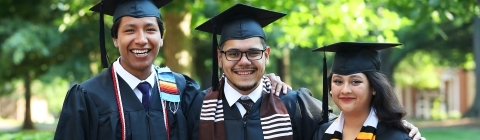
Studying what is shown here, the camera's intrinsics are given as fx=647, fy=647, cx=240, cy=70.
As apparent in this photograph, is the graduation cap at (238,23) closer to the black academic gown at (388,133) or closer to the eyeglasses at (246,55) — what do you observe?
the eyeglasses at (246,55)

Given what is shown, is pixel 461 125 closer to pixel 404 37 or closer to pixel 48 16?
pixel 404 37

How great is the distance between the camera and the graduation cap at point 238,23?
3914 mm

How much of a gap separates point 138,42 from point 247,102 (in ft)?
2.49

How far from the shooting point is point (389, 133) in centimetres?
351

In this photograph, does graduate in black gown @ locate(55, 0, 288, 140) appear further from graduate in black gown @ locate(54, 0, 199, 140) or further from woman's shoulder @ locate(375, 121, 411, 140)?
woman's shoulder @ locate(375, 121, 411, 140)

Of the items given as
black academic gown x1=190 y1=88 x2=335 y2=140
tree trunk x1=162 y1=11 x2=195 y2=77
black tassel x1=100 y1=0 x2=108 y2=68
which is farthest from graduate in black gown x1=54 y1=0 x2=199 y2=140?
tree trunk x1=162 y1=11 x2=195 y2=77

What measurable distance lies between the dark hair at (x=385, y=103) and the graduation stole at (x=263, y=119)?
1.86 feet

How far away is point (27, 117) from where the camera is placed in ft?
62.1

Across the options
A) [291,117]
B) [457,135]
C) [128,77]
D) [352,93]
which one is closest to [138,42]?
[128,77]

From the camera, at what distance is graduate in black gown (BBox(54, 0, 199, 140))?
11.8 ft

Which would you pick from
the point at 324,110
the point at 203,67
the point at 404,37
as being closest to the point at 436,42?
the point at 404,37

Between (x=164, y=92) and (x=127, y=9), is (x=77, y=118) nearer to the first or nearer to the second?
(x=164, y=92)

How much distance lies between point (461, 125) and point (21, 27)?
11.5 m

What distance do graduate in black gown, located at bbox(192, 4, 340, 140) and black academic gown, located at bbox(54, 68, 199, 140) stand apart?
22 cm
